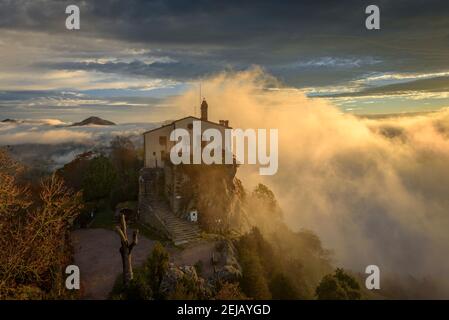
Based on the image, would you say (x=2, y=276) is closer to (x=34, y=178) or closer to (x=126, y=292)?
(x=126, y=292)

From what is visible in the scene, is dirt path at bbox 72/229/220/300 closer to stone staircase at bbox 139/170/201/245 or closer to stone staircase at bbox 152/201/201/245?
stone staircase at bbox 152/201/201/245

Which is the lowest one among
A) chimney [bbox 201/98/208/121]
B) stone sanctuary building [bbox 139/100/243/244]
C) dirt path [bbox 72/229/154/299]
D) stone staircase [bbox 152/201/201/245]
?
dirt path [bbox 72/229/154/299]

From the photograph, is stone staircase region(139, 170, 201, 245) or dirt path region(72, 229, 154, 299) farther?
stone staircase region(139, 170, 201, 245)

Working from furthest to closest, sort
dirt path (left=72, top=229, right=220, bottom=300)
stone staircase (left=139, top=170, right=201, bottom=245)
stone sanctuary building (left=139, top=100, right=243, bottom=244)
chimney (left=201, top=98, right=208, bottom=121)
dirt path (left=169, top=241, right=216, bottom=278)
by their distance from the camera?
chimney (left=201, top=98, right=208, bottom=121) → stone sanctuary building (left=139, top=100, right=243, bottom=244) → stone staircase (left=139, top=170, right=201, bottom=245) → dirt path (left=169, top=241, right=216, bottom=278) → dirt path (left=72, top=229, right=220, bottom=300)

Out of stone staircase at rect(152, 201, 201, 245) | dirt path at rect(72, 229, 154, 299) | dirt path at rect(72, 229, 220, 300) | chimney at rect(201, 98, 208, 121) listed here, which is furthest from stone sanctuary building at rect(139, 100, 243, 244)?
dirt path at rect(72, 229, 154, 299)

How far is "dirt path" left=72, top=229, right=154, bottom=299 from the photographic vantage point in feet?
96.6

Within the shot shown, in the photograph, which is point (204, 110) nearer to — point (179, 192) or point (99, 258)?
point (179, 192)

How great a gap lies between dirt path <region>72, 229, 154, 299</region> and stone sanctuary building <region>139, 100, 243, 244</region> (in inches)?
123

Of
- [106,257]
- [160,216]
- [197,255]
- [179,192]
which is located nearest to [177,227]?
[160,216]

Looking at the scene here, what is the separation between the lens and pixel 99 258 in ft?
113

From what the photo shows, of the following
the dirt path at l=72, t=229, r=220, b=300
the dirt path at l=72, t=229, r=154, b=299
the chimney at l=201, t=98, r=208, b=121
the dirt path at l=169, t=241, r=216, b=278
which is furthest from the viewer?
the chimney at l=201, t=98, r=208, b=121

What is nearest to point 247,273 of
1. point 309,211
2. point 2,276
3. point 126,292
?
point 126,292

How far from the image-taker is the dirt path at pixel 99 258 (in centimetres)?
2944

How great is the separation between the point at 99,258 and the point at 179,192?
457 inches
